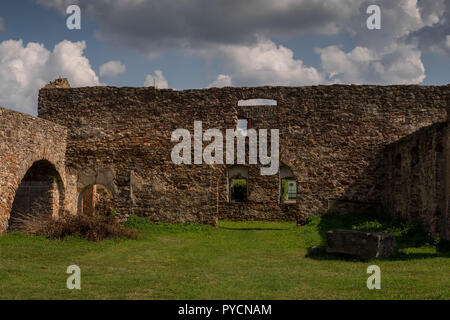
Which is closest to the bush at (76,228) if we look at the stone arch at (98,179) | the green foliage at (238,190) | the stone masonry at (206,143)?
the stone masonry at (206,143)

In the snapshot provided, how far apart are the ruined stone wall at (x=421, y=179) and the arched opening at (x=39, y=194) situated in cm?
1085

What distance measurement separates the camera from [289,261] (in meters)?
9.80

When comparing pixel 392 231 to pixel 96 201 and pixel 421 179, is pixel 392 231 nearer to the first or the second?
pixel 421 179

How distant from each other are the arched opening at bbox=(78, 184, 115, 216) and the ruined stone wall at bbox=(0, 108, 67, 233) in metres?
3.11

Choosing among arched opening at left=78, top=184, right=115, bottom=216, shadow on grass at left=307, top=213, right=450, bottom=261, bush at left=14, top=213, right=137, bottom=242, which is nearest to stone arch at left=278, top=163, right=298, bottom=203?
shadow on grass at left=307, top=213, right=450, bottom=261

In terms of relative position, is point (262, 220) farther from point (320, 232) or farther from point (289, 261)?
point (289, 261)

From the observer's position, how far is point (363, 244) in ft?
31.1

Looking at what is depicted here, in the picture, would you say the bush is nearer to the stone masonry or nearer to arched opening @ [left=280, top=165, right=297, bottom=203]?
the stone masonry

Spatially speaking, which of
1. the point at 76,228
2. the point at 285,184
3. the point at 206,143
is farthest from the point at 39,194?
the point at 285,184

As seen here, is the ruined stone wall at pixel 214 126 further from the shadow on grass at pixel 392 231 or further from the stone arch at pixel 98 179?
the shadow on grass at pixel 392 231

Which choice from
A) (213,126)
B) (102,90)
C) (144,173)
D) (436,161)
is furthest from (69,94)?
Answer: (436,161)

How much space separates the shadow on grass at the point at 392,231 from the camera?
9.88 meters

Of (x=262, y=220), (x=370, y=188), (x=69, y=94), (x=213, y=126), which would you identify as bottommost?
(x=262, y=220)
